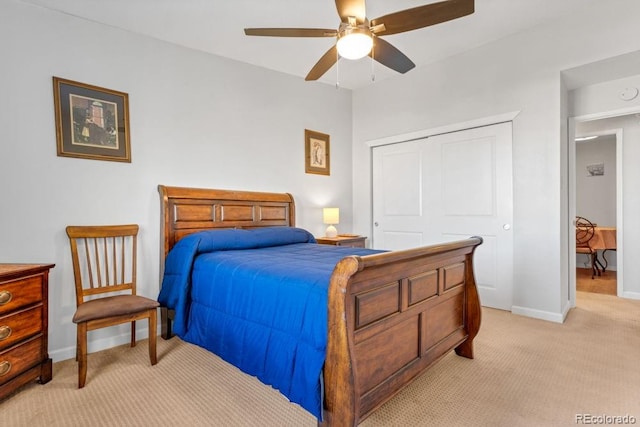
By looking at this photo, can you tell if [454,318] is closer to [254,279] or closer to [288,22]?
[254,279]

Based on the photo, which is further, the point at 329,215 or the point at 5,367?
the point at 329,215

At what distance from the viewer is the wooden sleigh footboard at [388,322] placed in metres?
1.42

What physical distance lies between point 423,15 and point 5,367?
324 centimetres

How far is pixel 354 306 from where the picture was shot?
1493mm

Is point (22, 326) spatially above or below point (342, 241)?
below

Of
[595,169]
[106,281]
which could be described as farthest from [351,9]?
[595,169]

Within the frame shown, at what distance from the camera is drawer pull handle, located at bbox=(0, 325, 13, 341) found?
189cm

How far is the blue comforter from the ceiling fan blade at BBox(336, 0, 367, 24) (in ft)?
5.06

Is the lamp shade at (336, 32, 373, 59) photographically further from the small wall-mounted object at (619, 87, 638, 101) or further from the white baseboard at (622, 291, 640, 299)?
the white baseboard at (622, 291, 640, 299)

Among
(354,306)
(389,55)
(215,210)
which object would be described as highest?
(389,55)

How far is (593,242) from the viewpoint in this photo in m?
5.35

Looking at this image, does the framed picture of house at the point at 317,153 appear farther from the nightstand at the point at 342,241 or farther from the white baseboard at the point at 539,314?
the white baseboard at the point at 539,314

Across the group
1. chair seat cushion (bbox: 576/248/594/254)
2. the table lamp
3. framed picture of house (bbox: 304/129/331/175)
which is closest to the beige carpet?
the table lamp

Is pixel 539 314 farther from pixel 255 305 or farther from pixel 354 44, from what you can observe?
pixel 354 44
